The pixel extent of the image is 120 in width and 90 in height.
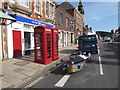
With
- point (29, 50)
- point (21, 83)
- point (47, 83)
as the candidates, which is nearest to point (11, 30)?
point (29, 50)

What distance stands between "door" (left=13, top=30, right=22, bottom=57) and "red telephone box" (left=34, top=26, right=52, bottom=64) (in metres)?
2.74

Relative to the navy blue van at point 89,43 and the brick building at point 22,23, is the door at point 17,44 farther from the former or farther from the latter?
the navy blue van at point 89,43

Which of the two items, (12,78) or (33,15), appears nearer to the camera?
(12,78)

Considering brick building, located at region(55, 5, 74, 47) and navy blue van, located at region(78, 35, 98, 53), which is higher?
brick building, located at region(55, 5, 74, 47)

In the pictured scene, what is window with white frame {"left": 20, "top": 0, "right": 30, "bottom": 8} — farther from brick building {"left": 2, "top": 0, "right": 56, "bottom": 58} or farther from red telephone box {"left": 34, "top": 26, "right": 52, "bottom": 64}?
red telephone box {"left": 34, "top": 26, "right": 52, "bottom": 64}

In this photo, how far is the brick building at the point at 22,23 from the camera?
28.1 feet

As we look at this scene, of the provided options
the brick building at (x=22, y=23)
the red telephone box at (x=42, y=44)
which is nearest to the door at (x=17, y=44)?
the brick building at (x=22, y=23)

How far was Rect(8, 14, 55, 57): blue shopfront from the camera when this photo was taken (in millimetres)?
9080

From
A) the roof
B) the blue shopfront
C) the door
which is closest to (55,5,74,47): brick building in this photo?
the blue shopfront

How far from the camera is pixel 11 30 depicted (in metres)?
8.75

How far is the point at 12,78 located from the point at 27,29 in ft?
22.7

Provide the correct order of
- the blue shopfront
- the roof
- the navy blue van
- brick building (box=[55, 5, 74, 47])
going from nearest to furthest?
the blue shopfront < the navy blue van < brick building (box=[55, 5, 74, 47]) < the roof

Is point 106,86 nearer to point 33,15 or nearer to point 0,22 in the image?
point 0,22

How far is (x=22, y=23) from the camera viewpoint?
9.91 meters
